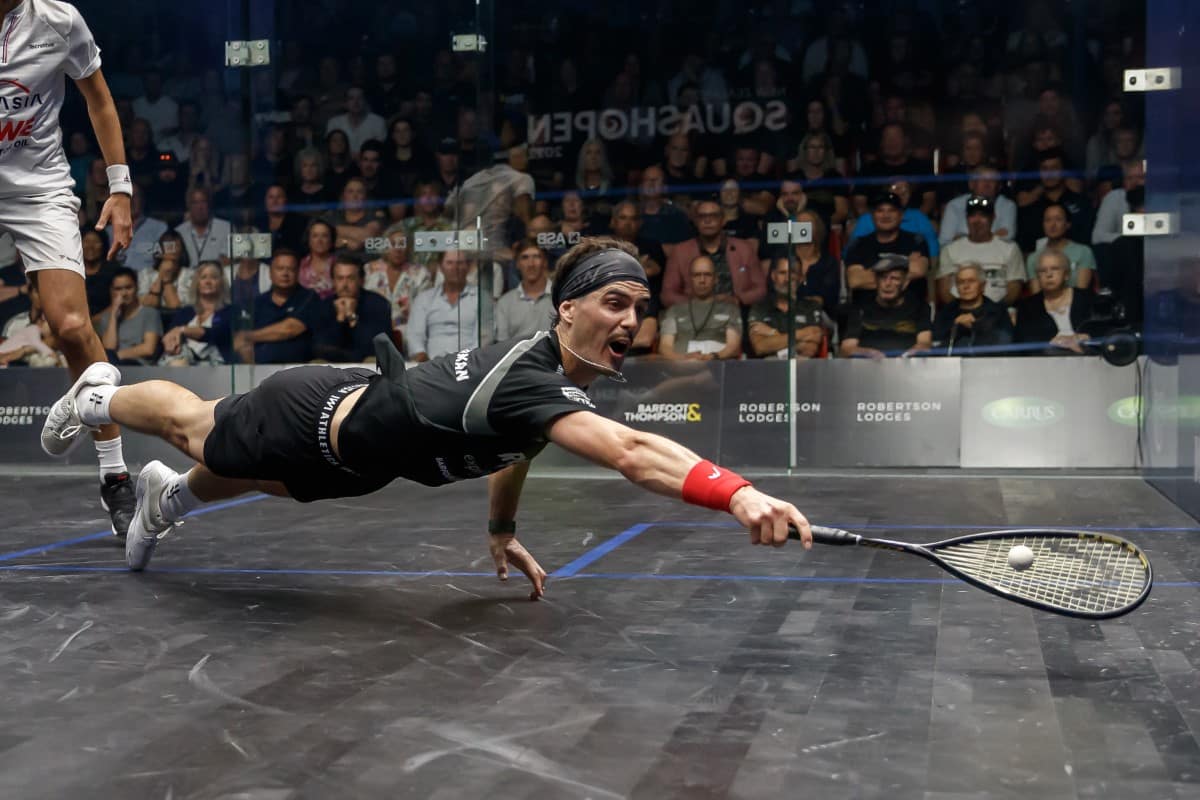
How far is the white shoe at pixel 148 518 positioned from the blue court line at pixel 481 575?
0.06m

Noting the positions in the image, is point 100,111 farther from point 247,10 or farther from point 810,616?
point 247,10

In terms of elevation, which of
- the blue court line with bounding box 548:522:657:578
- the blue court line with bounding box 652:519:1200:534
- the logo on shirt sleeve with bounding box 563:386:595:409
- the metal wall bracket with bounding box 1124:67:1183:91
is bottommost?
the blue court line with bounding box 652:519:1200:534

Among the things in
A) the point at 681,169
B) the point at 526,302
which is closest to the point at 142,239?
the point at 526,302

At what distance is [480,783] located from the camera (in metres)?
1.53

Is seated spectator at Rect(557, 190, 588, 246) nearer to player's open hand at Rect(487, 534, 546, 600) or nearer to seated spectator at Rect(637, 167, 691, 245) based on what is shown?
seated spectator at Rect(637, 167, 691, 245)

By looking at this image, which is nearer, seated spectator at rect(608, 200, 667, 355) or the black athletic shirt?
the black athletic shirt

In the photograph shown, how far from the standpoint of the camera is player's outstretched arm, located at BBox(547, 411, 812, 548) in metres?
1.81

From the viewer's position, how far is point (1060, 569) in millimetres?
2090

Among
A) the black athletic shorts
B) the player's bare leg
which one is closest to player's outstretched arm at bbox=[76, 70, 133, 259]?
the player's bare leg

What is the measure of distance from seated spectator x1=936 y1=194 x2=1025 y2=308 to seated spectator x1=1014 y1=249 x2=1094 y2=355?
3.9 inches

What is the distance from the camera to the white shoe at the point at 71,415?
9.72 ft

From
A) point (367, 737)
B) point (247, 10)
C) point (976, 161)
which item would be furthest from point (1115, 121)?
point (367, 737)

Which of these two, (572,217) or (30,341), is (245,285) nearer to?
(30,341)

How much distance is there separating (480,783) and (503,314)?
4657 millimetres
